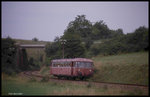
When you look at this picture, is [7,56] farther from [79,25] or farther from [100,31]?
[100,31]

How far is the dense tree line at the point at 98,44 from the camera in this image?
Result: 30.8 meters

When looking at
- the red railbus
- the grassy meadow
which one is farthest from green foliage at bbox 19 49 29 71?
the grassy meadow

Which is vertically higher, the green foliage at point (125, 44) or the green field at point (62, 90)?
the green foliage at point (125, 44)

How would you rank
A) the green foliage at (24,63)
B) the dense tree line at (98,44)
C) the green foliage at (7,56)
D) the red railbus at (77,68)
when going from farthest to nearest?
the green foliage at (24,63), the red railbus at (77,68), the dense tree line at (98,44), the green foliage at (7,56)

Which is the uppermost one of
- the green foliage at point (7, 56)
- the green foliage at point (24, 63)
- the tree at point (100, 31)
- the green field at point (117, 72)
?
the tree at point (100, 31)

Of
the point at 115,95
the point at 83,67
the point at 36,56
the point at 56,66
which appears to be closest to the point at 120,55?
the point at 83,67

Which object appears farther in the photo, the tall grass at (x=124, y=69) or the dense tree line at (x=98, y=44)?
the dense tree line at (x=98, y=44)

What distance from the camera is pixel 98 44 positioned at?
45.5 metres

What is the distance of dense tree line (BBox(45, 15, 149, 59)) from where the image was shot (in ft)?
101

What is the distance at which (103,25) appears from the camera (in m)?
39.2

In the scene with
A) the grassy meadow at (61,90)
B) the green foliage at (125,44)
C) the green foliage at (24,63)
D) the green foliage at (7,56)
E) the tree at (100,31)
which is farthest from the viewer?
the green foliage at (24,63)

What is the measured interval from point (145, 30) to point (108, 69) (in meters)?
8.62

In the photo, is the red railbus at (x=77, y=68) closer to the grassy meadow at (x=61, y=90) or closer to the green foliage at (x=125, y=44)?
the green foliage at (x=125, y=44)

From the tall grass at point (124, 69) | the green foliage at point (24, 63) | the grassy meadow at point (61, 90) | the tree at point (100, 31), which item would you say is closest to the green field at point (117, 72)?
the tall grass at point (124, 69)
